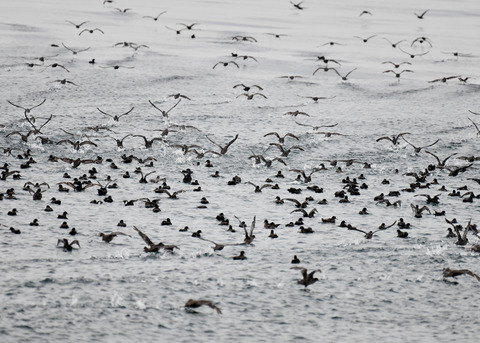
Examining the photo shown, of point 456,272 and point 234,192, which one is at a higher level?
point 234,192

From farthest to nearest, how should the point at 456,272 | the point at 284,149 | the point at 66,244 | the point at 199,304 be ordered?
the point at 284,149 < the point at 66,244 < the point at 456,272 < the point at 199,304

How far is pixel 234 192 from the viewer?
11438 mm

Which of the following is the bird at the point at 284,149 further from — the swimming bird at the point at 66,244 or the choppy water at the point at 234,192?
the swimming bird at the point at 66,244

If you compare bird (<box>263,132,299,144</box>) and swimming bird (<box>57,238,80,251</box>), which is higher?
bird (<box>263,132,299,144</box>)

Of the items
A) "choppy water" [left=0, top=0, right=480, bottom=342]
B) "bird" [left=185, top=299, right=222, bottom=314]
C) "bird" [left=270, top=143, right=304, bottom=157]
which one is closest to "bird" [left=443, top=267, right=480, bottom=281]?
"choppy water" [left=0, top=0, right=480, bottom=342]

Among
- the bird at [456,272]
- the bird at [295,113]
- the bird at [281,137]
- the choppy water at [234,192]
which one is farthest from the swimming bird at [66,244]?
the bird at [295,113]

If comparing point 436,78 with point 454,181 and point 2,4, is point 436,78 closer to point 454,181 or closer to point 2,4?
point 454,181

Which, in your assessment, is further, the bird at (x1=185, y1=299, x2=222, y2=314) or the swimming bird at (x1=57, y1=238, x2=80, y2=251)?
the swimming bird at (x1=57, y1=238, x2=80, y2=251)

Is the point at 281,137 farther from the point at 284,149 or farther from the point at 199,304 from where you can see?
the point at 199,304

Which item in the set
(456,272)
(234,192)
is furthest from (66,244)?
(456,272)

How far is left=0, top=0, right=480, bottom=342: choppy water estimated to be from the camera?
713cm

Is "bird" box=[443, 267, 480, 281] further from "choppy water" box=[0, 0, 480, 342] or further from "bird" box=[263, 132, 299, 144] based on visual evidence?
"bird" box=[263, 132, 299, 144]

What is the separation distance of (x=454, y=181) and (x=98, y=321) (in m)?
7.68

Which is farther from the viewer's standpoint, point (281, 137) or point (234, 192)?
point (281, 137)
